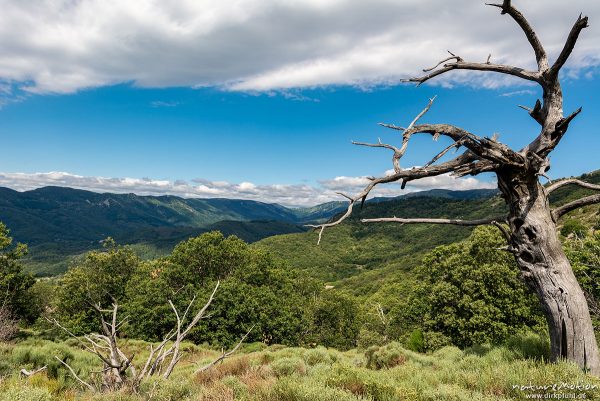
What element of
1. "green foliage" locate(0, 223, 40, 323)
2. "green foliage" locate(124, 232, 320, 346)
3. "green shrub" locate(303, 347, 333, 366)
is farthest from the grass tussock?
"green foliage" locate(0, 223, 40, 323)

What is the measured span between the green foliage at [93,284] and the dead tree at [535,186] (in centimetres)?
4049

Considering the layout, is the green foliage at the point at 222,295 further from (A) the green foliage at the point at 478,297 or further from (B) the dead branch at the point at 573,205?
(B) the dead branch at the point at 573,205

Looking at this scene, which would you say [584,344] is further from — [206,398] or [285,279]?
[285,279]

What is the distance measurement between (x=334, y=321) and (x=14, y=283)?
35.8 meters

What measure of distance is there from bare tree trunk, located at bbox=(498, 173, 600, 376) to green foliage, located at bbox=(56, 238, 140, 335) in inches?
1616

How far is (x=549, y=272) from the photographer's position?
5.39 meters

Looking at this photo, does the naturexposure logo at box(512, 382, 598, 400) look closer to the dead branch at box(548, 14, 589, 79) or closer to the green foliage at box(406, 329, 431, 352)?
the dead branch at box(548, 14, 589, 79)

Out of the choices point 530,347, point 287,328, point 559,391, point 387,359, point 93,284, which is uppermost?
point 559,391

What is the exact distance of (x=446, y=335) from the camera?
26797mm

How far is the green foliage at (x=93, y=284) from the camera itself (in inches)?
1487

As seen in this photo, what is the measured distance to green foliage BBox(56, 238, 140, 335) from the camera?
37.8 meters

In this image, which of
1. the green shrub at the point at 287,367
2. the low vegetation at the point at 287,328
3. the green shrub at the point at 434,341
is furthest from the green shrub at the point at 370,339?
the green shrub at the point at 287,367

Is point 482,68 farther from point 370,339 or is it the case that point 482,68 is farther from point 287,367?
point 370,339

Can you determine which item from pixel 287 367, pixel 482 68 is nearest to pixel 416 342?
pixel 287 367
